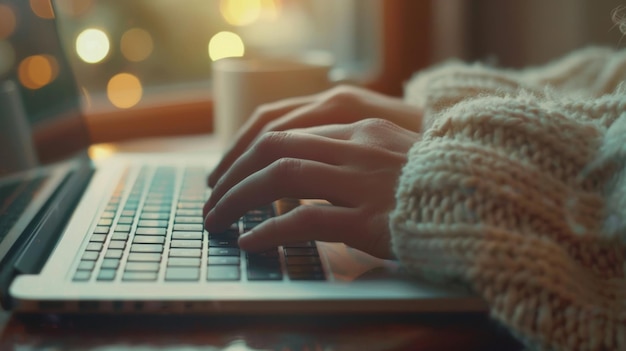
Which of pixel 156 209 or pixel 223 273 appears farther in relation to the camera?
pixel 156 209

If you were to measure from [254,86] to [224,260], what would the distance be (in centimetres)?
36

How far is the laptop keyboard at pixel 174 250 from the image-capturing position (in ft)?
1.43

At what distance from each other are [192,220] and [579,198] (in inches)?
11.9

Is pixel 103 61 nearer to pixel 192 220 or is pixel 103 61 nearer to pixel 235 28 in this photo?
pixel 235 28

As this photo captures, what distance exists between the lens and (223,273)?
0.44 meters

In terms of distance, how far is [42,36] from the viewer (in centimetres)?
71

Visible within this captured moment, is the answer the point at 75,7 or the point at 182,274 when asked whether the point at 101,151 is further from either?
the point at 182,274

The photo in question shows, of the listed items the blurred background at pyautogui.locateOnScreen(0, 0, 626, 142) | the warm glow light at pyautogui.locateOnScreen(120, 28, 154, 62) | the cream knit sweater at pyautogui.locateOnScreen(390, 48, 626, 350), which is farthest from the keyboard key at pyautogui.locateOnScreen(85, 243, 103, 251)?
the warm glow light at pyautogui.locateOnScreen(120, 28, 154, 62)

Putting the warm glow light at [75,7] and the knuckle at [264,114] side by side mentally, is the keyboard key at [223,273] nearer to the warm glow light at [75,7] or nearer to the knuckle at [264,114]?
the knuckle at [264,114]

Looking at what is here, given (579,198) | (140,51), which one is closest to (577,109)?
(579,198)

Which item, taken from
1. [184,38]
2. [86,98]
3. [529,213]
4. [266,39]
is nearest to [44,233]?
[529,213]

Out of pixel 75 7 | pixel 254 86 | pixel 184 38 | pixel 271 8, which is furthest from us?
pixel 271 8

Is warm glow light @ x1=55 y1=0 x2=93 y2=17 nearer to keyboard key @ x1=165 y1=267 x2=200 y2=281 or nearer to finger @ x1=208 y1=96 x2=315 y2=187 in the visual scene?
finger @ x1=208 y1=96 x2=315 y2=187

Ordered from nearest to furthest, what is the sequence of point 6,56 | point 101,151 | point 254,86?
point 6,56, point 254,86, point 101,151
